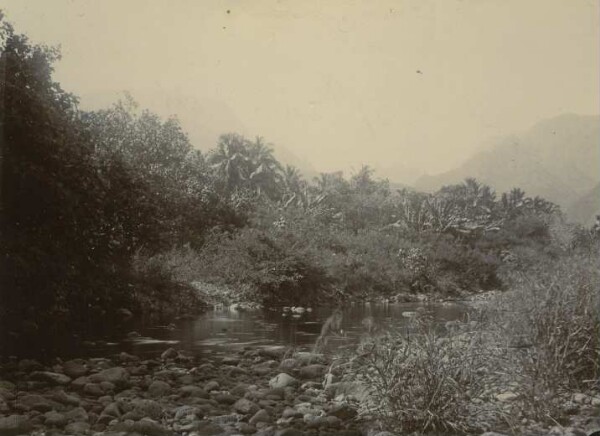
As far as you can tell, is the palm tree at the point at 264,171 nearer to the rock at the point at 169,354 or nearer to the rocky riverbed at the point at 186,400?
the rock at the point at 169,354

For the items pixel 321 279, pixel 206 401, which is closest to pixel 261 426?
pixel 206 401

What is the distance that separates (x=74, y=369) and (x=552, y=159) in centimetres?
1472

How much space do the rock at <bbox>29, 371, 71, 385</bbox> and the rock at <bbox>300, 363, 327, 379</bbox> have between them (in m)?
2.94

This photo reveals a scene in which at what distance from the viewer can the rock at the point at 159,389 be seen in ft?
23.0

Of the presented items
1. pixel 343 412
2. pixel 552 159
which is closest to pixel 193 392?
pixel 343 412

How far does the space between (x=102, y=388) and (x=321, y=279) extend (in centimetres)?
1658

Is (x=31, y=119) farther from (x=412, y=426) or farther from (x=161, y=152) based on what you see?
(x=161, y=152)

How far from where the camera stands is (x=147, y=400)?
252 inches

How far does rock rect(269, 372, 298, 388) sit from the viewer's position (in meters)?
7.54

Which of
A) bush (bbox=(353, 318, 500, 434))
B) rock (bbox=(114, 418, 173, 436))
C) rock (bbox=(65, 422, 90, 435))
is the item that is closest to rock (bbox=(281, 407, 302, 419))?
bush (bbox=(353, 318, 500, 434))

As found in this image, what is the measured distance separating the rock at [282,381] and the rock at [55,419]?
2559mm

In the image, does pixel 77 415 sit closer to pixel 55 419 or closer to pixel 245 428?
pixel 55 419

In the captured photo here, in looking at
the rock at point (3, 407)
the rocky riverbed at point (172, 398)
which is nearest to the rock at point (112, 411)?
the rocky riverbed at point (172, 398)

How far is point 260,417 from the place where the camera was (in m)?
6.12
